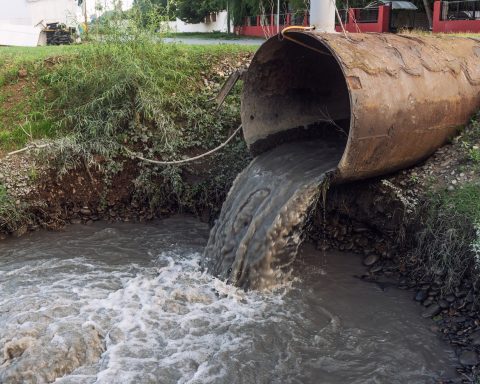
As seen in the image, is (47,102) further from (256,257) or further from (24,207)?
(256,257)

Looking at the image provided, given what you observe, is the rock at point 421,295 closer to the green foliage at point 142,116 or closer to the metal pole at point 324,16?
the green foliage at point 142,116

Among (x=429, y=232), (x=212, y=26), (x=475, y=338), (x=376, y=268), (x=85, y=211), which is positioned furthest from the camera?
(x=212, y=26)

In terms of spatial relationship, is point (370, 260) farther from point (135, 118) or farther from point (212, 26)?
point (212, 26)

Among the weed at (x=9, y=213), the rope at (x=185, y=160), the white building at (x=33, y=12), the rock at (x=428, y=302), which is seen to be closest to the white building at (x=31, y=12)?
the white building at (x=33, y=12)

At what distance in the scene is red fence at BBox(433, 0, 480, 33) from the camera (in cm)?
1451

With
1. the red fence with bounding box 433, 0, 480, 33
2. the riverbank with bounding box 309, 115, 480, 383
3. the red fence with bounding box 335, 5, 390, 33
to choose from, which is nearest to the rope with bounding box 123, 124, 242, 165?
the riverbank with bounding box 309, 115, 480, 383

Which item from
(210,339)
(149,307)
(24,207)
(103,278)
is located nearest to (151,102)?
(24,207)

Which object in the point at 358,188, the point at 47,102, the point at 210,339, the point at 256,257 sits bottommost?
the point at 210,339

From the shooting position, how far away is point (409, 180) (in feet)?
18.4

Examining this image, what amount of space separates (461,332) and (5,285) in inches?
170

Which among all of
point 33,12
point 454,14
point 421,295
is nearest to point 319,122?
point 421,295

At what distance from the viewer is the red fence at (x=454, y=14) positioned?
14.5m

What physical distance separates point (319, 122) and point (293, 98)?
18.4 inches

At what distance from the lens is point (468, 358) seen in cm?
408
